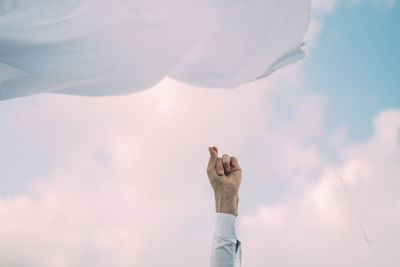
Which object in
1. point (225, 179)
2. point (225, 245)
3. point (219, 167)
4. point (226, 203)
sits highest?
point (219, 167)

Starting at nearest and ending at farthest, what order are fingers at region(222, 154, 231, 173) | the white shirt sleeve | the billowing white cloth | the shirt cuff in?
the white shirt sleeve
the shirt cuff
the billowing white cloth
fingers at region(222, 154, 231, 173)

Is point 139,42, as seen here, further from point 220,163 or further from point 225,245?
point 225,245

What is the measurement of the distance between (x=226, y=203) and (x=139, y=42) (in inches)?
74.6

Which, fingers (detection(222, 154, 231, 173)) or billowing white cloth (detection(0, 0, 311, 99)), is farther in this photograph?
fingers (detection(222, 154, 231, 173))

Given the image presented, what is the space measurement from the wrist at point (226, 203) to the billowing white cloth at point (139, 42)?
167 cm

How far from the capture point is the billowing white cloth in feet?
8.91

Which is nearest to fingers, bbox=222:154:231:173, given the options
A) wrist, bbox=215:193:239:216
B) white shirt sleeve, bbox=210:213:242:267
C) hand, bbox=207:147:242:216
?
hand, bbox=207:147:242:216

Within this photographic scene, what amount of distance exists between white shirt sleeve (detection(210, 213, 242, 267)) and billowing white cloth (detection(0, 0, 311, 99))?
1.87 meters

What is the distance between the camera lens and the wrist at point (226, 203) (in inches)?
108

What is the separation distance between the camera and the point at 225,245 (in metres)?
2.54

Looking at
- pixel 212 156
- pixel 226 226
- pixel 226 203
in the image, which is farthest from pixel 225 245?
pixel 212 156

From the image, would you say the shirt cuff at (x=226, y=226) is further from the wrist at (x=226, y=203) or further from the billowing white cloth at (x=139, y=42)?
the billowing white cloth at (x=139, y=42)

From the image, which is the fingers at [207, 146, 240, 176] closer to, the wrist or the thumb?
the thumb

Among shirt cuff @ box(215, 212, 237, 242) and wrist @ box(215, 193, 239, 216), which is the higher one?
wrist @ box(215, 193, 239, 216)
